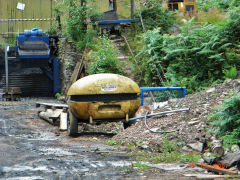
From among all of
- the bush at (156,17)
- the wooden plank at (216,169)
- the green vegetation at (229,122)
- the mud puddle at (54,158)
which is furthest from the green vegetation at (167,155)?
the bush at (156,17)

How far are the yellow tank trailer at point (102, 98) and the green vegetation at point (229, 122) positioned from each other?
7.46 ft

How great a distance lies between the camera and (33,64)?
2194 cm

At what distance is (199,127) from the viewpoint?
634 cm

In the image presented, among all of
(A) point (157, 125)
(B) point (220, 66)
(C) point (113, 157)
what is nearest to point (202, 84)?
(B) point (220, 66)

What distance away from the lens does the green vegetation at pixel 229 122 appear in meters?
5.45

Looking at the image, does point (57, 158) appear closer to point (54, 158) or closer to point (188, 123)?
point (54, 158)

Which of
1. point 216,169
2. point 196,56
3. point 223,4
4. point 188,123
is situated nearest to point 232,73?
point 196,56

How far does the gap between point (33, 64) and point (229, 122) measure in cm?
1774

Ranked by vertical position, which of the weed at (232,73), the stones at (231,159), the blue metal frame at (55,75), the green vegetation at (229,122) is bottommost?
the blue metal frame at (55,75)

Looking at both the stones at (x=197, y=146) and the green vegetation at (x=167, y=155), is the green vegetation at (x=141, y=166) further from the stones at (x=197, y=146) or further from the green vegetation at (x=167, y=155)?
the stones at (x=197, y=146)

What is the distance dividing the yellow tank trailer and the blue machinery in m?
13.4

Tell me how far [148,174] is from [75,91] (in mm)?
3371

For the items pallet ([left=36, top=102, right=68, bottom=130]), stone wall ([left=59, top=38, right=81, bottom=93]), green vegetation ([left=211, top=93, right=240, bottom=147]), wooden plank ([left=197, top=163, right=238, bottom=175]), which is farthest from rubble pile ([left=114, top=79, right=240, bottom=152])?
stone wall ([left=59, top=38, right=81, bottom=93])

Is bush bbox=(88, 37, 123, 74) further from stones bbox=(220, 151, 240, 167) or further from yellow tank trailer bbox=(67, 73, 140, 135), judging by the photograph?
stones bbox=(220, 151, 240, 167)
